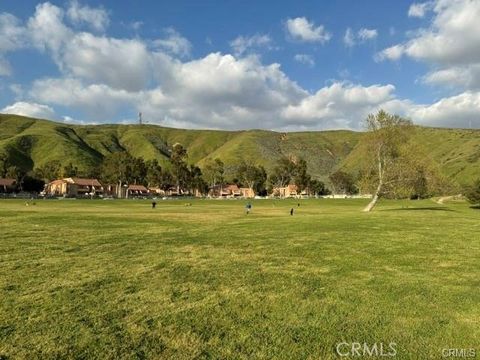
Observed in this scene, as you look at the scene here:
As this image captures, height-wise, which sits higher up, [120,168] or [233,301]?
[120,168]

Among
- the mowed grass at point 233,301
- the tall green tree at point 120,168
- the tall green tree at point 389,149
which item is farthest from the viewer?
the tall green tree at point 120,168

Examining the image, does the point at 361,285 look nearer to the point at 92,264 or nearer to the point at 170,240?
the point at 92,264

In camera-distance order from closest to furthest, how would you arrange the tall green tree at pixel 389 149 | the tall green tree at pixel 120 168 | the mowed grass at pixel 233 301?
the mowed grass at pixel 233 301 < the tall green tree at pixel 389 149 < the tall green tree at pixel 120 168

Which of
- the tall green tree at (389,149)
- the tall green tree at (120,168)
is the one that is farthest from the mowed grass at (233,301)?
the tall green tree at (120,168)

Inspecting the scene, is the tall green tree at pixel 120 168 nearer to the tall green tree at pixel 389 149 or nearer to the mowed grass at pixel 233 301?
the tall green tree at pixel 389 149

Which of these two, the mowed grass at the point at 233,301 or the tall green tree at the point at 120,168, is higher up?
the tall green tree at the point at 120,168

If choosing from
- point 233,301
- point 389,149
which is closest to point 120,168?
point 389,149

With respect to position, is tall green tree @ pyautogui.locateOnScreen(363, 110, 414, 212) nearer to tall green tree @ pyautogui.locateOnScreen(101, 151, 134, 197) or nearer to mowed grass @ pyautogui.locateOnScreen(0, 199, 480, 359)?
mowed grass @ pyautogui.locateOnScreen(0, 199, 480, 359)

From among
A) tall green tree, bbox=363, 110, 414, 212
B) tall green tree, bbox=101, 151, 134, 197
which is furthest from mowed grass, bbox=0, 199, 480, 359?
tall green tree, bbox=101, 151, 134, 197

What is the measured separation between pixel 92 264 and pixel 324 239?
13.3m

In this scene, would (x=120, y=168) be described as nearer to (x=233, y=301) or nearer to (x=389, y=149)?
(x=389, y=149)

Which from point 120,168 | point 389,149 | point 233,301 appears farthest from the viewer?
point 120,168

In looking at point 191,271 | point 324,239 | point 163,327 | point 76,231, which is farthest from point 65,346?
point 76,231

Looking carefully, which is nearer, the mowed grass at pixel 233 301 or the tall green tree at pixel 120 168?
the mowed grass at pixel 233 301
